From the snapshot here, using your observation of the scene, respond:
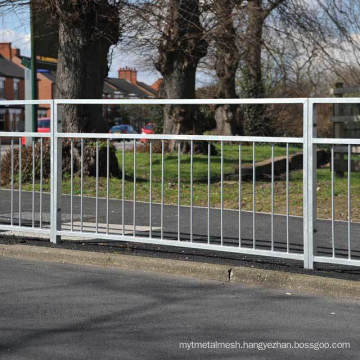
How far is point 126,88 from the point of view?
9794 cm

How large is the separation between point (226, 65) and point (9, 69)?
169 feet

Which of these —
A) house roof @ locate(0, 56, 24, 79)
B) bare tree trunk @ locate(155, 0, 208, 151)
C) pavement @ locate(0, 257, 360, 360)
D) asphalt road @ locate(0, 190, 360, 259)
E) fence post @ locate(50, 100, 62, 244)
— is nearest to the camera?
pavement @ locate(0, 257, 360, 360)

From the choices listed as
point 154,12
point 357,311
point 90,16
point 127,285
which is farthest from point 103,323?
point 154,12

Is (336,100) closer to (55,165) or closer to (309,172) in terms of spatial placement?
(309,172)

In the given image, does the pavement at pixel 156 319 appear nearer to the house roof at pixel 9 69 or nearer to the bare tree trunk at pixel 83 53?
the bare tree trunk at pixel 83 53

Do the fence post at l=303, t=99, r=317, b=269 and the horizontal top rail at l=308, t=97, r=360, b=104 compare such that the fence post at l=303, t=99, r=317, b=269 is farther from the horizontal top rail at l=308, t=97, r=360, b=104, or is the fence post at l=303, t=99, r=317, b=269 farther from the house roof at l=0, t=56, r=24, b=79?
the house roof at l=0, t=56, r=24, b=79

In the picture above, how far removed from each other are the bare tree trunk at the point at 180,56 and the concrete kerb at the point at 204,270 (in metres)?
11.1

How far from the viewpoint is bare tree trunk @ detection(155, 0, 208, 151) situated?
18734 mm

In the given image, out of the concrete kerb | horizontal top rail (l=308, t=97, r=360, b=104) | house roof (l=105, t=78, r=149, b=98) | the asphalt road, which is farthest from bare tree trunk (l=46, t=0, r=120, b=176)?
house roof (l=105, t=78, r=149, b=98)

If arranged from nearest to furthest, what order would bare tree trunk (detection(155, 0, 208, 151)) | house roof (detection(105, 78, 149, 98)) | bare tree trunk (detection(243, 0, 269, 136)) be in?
bare tree trunk (detection(155, 0, 208, 151))
bare tree trunk (detection(243, 0, 269, 136))
house roof (detection(105, 78, 149, 98))

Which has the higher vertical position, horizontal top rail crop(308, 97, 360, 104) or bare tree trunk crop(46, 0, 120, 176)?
bare tree trunk crop(46, 0, 120, 176)

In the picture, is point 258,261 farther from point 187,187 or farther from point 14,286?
point 187,187

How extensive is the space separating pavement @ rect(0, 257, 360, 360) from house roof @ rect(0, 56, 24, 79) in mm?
67212

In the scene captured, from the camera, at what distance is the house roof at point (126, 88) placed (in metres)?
93.7
